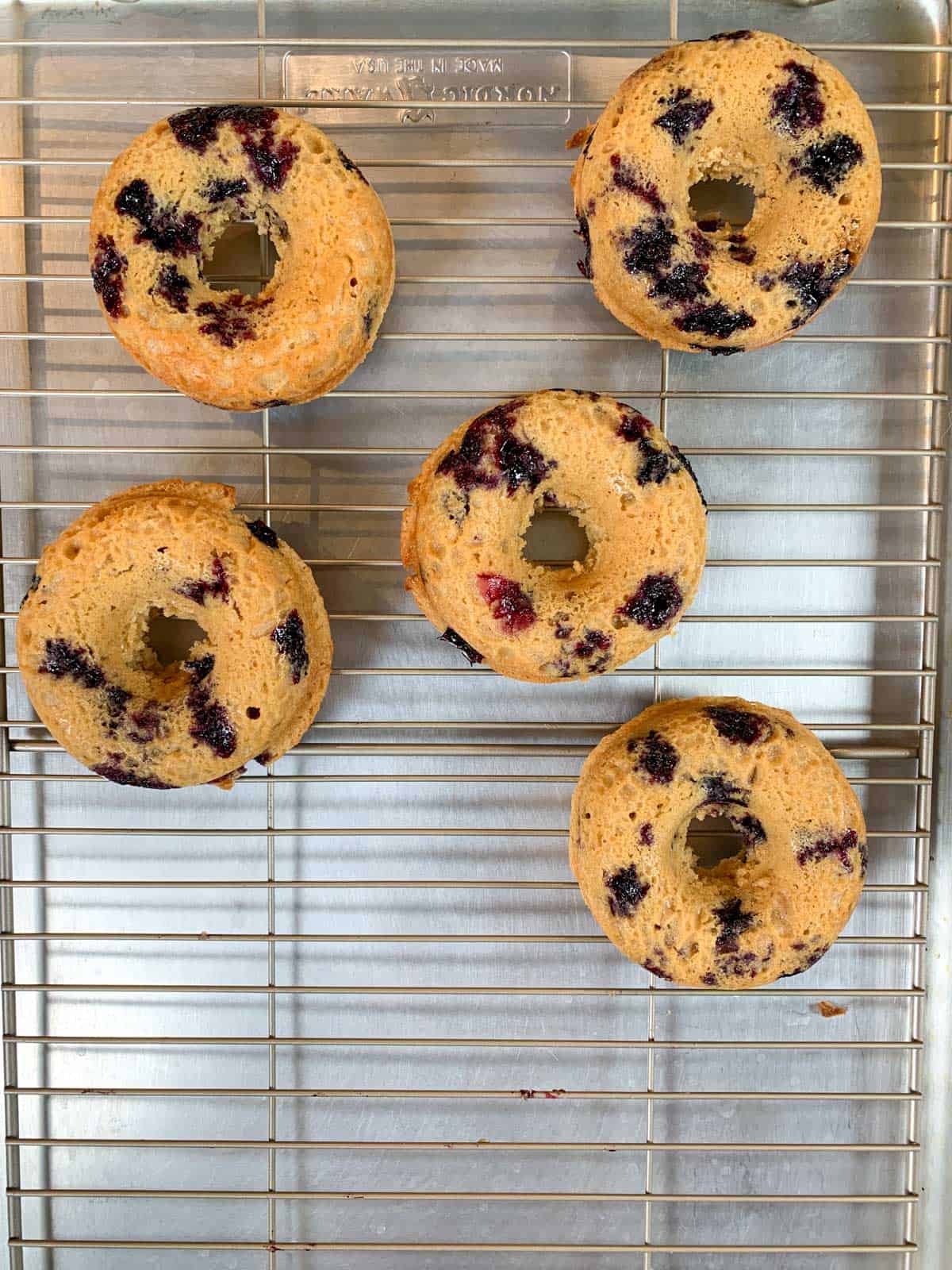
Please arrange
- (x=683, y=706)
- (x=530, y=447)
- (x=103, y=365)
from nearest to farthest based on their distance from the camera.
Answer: (x=530, y=447)
(x=683, y=706)
(x=103, y=365)

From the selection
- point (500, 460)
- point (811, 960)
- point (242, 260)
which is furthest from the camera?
point (242, 260)

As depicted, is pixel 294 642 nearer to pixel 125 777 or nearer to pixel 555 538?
pixel 125 777

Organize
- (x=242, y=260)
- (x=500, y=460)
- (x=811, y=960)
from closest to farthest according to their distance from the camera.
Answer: (x=500, y=460) → (x=811, y=960) → (x=242, y=260)

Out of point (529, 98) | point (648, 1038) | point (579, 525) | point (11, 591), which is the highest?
point (529, 98)

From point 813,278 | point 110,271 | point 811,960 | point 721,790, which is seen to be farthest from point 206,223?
point 811,960

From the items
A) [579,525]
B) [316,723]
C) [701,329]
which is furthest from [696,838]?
[701,329]

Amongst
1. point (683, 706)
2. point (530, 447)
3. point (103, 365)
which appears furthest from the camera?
point (103, 365)

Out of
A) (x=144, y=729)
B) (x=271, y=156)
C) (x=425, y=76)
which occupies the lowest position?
(x=144, y=729)

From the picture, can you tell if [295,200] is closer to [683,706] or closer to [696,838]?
[683,706]
